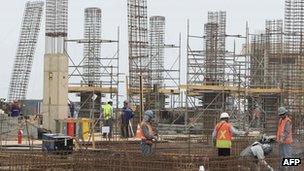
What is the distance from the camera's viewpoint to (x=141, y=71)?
113 ft

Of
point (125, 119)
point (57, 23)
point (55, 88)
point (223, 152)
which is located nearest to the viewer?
point (223, 152)

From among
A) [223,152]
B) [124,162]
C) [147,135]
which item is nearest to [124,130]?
[147,135]

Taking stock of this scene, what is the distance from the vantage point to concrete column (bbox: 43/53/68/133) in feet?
89.7

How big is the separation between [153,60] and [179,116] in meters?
7.84

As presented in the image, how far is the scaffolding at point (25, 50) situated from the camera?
43125mm

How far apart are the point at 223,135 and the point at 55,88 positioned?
14.0 metres

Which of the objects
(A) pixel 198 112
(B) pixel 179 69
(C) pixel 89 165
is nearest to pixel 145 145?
(C) pixel 89 165

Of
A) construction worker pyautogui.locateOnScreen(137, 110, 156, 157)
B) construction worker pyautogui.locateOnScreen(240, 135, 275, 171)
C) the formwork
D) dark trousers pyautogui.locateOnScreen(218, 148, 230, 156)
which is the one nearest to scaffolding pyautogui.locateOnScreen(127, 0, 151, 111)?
construction worker pyautogui.locateOnScreen(137, 110, 156, 157)

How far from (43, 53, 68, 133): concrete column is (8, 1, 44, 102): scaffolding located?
1600 centimetres

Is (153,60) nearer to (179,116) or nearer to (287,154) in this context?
(179,116)

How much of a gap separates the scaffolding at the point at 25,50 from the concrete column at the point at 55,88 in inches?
630

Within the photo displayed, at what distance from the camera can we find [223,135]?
14.6 m

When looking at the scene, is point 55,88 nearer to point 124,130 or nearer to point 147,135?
point 124,130

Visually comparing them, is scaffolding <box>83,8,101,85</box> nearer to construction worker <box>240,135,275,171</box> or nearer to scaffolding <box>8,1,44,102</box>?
scaffolding <box>8,1,44,102</box>
